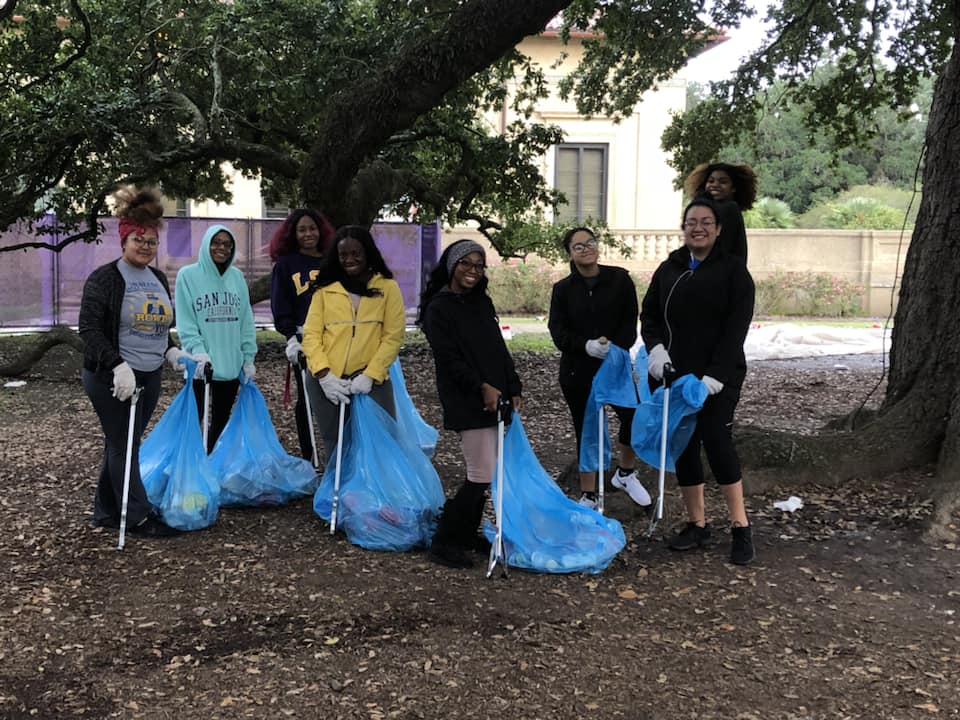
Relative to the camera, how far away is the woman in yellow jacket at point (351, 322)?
4.49 metres

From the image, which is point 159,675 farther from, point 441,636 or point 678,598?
point 678,598

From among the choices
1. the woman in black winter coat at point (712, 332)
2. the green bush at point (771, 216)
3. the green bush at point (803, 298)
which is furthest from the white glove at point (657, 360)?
the green bush at point (771, 216)

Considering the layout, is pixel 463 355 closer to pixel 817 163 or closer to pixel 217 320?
pixel 217 320

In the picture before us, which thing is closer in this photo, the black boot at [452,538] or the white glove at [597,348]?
the black boot at [452,538]

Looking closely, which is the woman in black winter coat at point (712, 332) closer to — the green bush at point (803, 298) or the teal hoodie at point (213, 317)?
the teal hoodie at point (213, 317)

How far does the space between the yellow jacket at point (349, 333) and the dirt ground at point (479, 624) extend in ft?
2.71

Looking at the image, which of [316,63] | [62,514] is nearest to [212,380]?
[62,514]

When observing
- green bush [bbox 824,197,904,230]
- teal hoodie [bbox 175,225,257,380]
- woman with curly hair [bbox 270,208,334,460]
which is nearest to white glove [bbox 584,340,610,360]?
woman with curly hair [bbox 270,208,334,460]

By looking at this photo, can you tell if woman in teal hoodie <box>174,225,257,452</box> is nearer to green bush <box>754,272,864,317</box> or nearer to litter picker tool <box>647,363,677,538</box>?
litter picker tool <box>647,363,677,538</box>

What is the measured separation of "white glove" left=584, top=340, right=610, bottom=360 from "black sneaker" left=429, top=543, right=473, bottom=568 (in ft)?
3.67

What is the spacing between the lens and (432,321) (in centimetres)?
400

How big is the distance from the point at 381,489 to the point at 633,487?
131cm

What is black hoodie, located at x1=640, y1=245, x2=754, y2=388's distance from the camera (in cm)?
404

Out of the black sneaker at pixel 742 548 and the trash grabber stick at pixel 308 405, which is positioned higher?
Answer: the trash grabber stick at pixel 308 405
